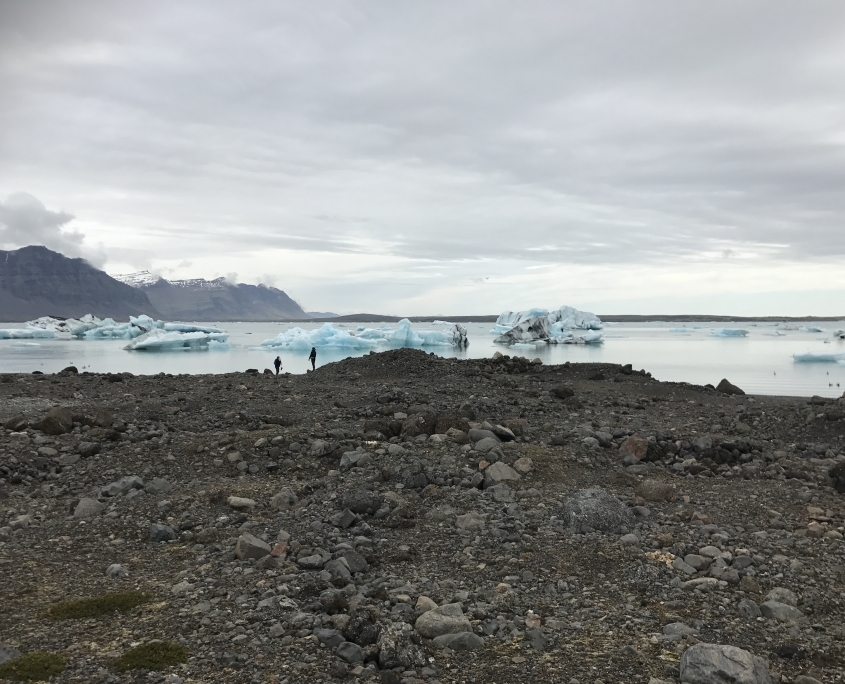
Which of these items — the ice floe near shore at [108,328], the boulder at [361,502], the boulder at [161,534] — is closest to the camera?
the boulder at [161,534]

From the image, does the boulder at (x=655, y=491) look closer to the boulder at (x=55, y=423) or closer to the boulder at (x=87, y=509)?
the boulder at (x=87, y=509)

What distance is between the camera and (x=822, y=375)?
91.0 feet

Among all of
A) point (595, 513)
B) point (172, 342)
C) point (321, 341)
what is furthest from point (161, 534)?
point (172, 342)

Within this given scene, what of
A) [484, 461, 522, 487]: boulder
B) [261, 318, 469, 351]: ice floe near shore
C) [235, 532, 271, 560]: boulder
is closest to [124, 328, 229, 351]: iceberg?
[261, 318, 469, 351]: ice floe near shore

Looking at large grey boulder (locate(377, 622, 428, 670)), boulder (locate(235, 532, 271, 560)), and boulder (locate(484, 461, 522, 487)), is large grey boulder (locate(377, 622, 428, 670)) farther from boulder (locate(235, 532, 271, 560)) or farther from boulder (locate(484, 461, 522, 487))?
boulder (locate(484, 461, 522, 487))

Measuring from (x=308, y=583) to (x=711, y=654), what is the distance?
2487 millimetres

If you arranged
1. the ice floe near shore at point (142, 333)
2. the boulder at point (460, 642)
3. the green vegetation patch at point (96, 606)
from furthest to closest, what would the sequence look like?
the ice floe near shore at point (142, 333) → the green vegetation patch at point (96, 606) → the boulder at point (460, 642)

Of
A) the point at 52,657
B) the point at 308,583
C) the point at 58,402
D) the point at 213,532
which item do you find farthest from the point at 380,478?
the point at 58,402

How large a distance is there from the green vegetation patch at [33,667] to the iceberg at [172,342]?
45.4 metres

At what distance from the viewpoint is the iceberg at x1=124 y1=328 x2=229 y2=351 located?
45716mm

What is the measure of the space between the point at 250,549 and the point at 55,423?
17.8ft

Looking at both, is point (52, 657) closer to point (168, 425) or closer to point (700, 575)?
point (700, 575)

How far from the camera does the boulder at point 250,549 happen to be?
4840mm

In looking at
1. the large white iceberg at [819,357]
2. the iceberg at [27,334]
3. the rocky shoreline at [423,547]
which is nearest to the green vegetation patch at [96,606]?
the rocky shoreline at [423,547]
